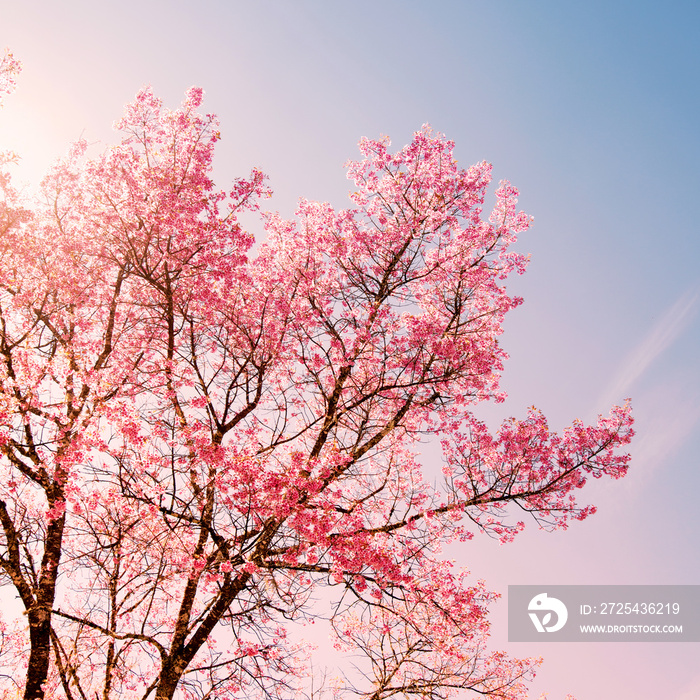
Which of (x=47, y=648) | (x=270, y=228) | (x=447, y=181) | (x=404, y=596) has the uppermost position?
(x=447, y=181)

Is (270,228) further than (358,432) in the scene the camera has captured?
Yes

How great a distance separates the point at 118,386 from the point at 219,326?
2.12 meters

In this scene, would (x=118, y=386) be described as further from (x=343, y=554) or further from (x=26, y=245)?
(x=343, y=554)

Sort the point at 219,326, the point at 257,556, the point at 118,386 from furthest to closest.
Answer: the point at 219,326, the point at 118,386, the point at 257,556

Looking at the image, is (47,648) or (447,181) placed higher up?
(447,181)

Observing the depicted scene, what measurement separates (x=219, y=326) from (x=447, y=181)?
223 inches

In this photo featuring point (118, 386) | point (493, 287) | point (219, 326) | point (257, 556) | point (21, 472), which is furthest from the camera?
point (493, 287)

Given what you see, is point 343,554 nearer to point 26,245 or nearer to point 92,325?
point 92,325

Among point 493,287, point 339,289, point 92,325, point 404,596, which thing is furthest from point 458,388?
point 92,325

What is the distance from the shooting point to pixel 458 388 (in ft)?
35.0

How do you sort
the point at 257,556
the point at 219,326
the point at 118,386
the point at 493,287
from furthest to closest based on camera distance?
the point at 493,287 → the point at 219,326 → the point at 118,386 → the point at 257,556

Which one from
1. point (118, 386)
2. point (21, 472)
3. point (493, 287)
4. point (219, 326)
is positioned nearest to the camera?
point (21, 472)

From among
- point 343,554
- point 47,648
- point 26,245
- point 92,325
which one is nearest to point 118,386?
point 92,325

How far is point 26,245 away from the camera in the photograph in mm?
10055
